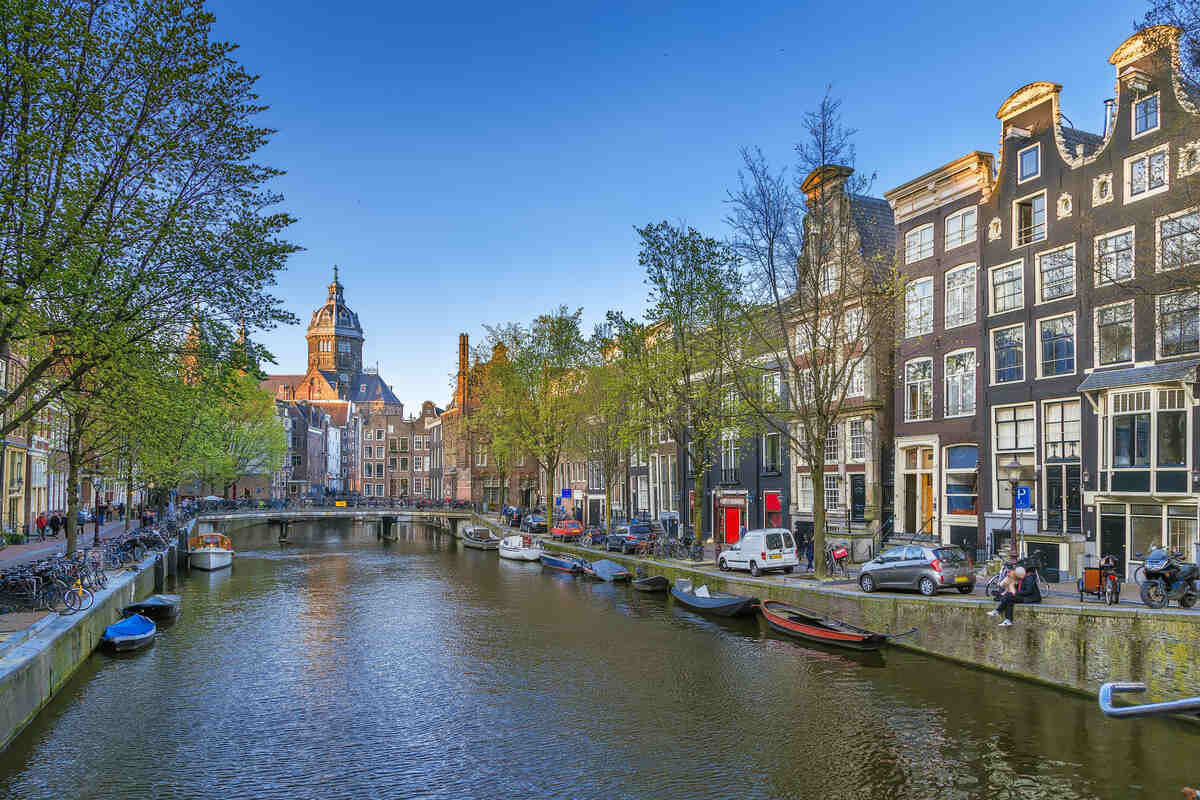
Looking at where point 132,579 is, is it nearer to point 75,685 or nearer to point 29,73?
point 75,685

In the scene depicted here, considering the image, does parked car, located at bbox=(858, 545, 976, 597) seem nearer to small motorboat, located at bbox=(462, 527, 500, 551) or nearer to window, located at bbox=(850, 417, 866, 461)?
window, located at bbox=(850, 417, 866, 461)

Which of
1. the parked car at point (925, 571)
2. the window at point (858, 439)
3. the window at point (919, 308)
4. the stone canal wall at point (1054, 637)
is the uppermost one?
the window at point (919, 308)

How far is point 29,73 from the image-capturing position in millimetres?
18797

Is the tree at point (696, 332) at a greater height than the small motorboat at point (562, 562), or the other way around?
the tree at point (696, 332)

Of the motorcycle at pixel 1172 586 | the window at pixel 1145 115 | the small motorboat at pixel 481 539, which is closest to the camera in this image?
the motorcycle at pixel 1172 586

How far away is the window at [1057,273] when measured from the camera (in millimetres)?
33094

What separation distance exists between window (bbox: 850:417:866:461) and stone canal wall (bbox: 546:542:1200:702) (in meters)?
15.7

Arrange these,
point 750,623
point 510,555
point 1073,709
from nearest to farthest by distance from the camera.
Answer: point 1073,709, point 750,623, point 510,555

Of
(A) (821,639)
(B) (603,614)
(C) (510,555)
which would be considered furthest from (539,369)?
(A) (821,639)

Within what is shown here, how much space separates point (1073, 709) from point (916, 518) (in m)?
21.1

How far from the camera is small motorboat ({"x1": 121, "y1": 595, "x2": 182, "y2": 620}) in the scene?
109 ft

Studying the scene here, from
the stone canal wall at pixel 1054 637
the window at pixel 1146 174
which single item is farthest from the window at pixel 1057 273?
the stone canal wall at pixel 1054 637

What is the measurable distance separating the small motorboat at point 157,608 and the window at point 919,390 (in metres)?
34.1

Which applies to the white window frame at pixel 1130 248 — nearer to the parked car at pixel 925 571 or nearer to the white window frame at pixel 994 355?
the white window frame at pixel 994 355
